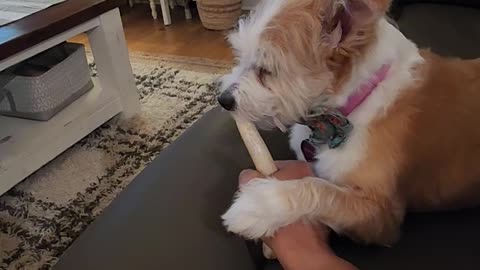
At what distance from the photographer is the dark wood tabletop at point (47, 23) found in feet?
5.45

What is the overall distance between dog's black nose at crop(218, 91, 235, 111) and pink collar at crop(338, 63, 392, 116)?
0.60 ft

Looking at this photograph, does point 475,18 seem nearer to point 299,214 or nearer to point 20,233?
point 299,214

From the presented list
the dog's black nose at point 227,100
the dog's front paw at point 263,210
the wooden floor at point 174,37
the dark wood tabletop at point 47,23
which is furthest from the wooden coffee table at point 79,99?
the dog's front paw at point 263,210

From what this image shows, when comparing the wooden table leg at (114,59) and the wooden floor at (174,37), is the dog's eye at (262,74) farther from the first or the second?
the wooden floor at (174,37)

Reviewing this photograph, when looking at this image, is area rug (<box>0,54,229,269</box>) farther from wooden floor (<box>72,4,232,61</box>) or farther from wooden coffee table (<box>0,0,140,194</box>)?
wooden floor (<box>72,4,232,61</box>)

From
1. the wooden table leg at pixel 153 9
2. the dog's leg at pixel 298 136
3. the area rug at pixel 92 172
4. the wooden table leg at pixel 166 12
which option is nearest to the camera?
the dog's leg at pixel 298 136

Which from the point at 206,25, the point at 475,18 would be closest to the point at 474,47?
the point at 475,18

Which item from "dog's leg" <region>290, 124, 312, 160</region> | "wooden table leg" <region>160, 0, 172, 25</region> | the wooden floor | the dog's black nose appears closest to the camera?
the dog's black nose

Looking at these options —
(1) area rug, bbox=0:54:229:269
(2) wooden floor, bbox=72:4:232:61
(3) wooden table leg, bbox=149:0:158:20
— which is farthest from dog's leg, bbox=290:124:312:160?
(3) wooden table leg, bbox=149:0:158:20

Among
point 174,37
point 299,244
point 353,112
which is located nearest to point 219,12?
point 174,37

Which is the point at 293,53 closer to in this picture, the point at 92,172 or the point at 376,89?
the point at 376,89

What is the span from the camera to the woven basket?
295 centimetres

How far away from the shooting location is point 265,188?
0.90 m

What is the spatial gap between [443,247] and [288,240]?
10.3 inches
